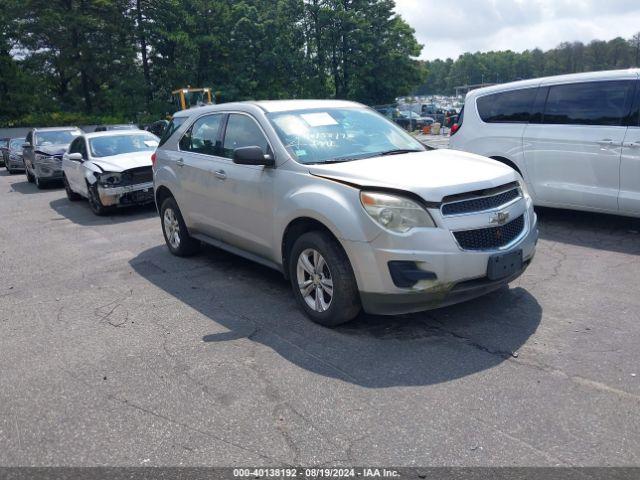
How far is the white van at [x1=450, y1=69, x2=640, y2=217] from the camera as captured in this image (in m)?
6.78

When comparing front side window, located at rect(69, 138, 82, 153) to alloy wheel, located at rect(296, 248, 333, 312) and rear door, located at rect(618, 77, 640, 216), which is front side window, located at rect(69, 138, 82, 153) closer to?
alloy wheel, located at rect(296, 248, 333, 312)

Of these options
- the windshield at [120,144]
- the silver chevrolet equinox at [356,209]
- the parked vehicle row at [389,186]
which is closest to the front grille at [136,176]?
the windshield at [120,144]

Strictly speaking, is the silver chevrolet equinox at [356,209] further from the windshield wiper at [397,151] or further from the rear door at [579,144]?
the rear door at [579,144]

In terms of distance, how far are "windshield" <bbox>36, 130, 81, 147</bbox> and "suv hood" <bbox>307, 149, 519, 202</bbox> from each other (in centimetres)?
1469

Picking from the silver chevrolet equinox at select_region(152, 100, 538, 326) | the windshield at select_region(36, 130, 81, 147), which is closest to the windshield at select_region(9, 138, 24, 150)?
the windshield at select_region(36, 130, 81, 147)

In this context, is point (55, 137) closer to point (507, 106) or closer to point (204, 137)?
point (204, 137)

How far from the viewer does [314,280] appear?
4715 millimetres

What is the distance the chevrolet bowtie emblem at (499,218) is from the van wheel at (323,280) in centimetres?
112

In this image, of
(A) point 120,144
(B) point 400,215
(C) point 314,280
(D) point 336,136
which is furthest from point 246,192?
(A) point 120,144

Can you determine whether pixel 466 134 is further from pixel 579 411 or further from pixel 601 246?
pixel 579 411

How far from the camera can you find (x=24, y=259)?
7.84 metres

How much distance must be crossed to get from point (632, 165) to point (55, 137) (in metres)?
16.0

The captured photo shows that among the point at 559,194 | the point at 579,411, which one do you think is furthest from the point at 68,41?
the point at 579,411

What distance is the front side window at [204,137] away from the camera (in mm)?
6191
